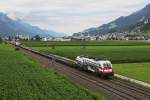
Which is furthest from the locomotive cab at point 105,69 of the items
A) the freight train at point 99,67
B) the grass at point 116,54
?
the grass at point 116,54

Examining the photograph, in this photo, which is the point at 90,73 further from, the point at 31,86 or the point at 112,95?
the point at 31,86

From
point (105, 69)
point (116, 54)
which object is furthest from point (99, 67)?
point (116, 54)

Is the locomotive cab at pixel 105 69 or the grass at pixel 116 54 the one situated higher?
the locomotive cab at pixel 105 69

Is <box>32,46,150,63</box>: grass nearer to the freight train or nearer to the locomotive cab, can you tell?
the freight train

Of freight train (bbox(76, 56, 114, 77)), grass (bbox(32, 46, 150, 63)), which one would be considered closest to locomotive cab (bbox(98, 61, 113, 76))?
freight train (bbox(76, 56, 114, 77))

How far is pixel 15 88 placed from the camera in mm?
35750

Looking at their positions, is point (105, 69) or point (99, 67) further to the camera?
point (99, 67)

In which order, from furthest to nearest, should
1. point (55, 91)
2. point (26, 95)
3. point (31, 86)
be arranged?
point (31, 86)
point (55, 91)
point (26, 95)

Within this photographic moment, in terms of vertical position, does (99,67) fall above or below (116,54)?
above

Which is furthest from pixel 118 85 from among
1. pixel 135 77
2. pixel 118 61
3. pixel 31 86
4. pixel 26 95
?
pixel 118 61

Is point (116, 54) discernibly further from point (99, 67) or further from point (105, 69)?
point (105, 69)

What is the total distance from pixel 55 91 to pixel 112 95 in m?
9.34

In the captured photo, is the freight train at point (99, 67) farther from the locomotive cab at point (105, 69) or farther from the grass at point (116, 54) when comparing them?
the grass at point (116, 54)

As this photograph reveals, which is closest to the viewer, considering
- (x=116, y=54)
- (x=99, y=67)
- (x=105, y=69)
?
(x=105, y=69)
